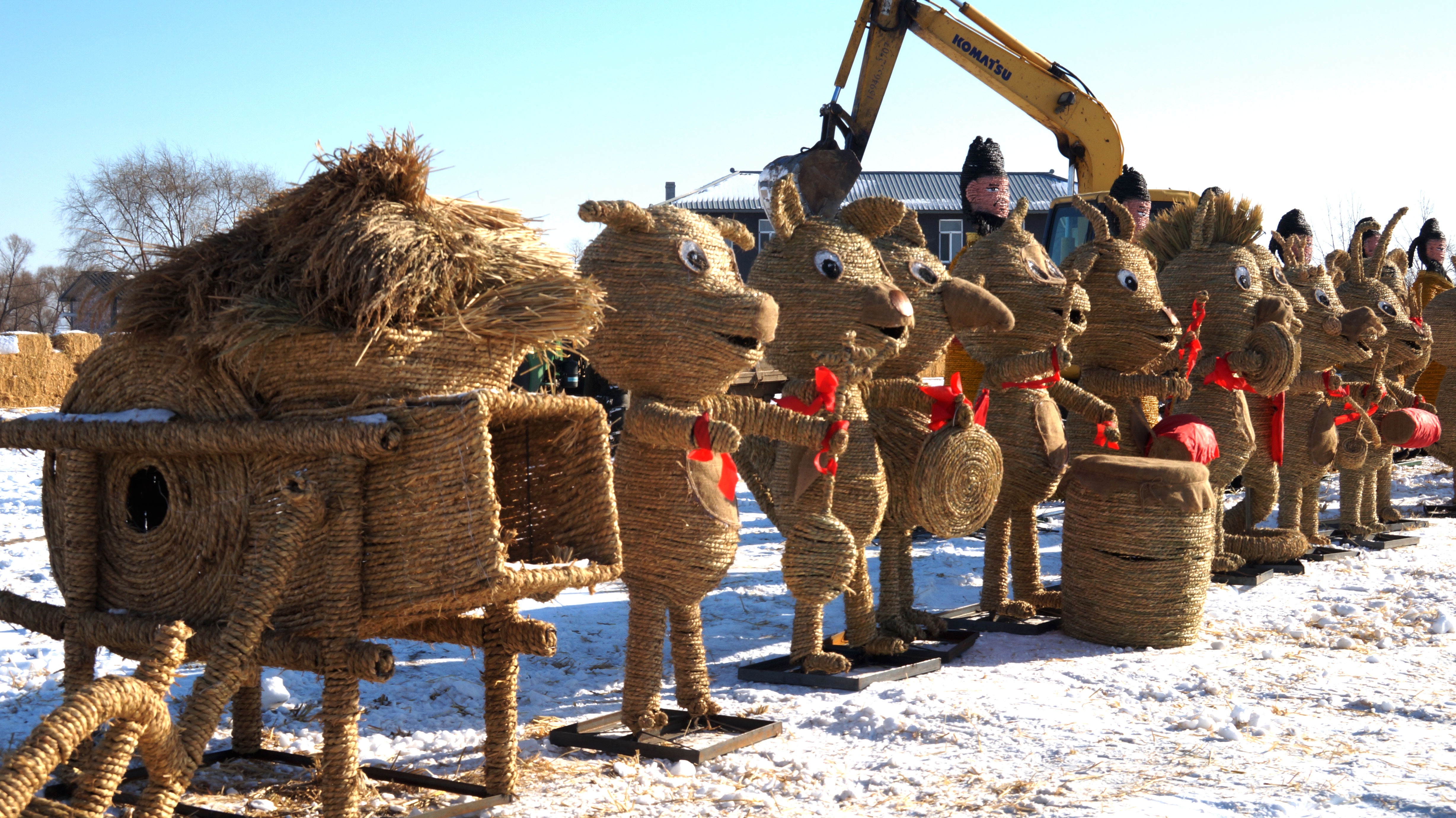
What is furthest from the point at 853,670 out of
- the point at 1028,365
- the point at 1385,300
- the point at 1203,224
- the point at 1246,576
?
the point at 1385,300

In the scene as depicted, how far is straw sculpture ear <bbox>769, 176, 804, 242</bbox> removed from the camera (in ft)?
14.3

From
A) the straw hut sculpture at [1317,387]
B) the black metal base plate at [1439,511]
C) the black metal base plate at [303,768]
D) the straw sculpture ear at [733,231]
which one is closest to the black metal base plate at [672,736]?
the black metal base plate at [303,768]

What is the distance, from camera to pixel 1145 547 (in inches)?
Result: 198

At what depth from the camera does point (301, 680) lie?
4.24 meters

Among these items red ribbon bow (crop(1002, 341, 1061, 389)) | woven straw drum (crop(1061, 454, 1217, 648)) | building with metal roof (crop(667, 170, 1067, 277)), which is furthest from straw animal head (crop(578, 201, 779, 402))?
building with metal roof (crop(667, 170, 1067, 277))

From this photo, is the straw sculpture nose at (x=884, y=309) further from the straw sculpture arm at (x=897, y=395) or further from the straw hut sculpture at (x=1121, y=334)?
the straw hut sculpture at (x=1121, y=334)

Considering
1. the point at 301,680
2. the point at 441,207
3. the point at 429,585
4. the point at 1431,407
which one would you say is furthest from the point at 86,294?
the point at 1431,407

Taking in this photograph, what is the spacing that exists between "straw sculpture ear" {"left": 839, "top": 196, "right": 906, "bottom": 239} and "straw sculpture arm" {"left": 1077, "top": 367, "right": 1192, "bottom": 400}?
170cm

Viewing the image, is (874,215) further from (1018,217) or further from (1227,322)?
(1227,322)

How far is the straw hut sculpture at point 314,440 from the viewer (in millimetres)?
2551

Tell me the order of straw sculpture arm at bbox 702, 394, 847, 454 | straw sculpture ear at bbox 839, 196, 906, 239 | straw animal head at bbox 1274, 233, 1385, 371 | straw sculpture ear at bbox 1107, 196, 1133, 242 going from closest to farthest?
straw sculpture arm at bbox 702, 394, 847, 454 < straw sculpture ear at bbox 839, 196, 906, 239 < straw sculpture ear at bbox 1107, 196, 1133, 242 < straw animal head at bbox 1274, 233, 1385, 371

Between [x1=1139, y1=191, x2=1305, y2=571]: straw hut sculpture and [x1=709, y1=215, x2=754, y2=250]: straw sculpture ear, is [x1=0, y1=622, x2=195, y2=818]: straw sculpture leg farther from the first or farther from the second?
[x1=1139, y1=191, x2=1305, y2=571]: straw hut sculpture

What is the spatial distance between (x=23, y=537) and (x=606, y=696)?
3.58 meters

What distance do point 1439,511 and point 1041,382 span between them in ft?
20.2
